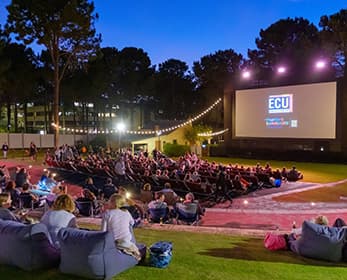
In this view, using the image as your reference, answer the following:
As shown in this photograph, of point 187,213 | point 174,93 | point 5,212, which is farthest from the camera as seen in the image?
point 174,93

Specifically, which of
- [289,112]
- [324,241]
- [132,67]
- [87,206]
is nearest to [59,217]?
[324,241]

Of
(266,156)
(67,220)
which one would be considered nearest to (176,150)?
(266,156)

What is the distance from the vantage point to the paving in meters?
9.41

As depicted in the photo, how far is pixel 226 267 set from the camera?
5129 millimetres

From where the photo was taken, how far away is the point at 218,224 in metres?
11.0

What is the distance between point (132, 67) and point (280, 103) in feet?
83.5

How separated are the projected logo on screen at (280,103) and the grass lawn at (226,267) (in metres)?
24.3

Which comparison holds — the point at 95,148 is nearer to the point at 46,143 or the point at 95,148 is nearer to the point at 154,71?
the point at 46,143

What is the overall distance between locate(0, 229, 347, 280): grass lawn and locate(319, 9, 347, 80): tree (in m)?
32.9

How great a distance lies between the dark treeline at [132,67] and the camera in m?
32.1

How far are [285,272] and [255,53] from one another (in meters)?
45.2

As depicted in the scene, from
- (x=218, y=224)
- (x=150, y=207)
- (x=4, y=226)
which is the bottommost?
(x=218, y=224)

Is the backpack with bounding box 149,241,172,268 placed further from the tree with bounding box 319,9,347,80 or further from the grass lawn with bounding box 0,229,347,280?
the tree with bounding box 319,9,347,80

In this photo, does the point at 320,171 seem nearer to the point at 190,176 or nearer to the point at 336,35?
the point at 190,176
